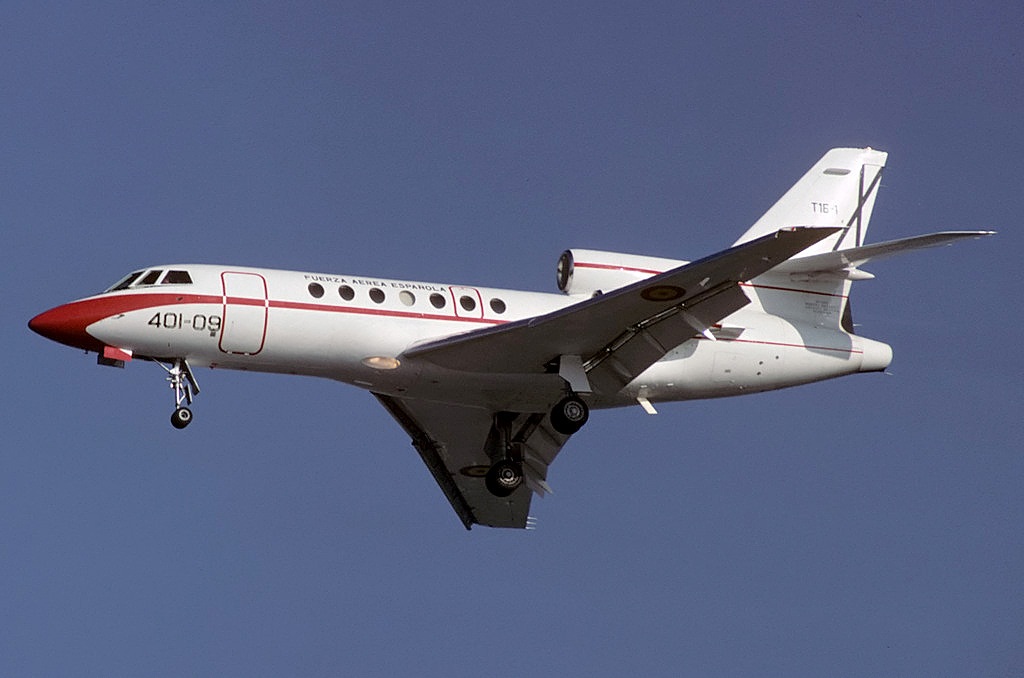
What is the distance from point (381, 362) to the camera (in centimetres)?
2405

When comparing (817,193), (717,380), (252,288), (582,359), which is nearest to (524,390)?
(582,359)

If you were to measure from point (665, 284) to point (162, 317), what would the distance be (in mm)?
7325

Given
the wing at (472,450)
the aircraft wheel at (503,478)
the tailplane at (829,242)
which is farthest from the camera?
the wing at (472,450)

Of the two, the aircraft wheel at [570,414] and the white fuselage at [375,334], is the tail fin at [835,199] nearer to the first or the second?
the white fuselage at [375,334]

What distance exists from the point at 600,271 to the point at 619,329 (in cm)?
153

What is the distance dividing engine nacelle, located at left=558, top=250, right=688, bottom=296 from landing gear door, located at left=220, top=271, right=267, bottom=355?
4.91 m

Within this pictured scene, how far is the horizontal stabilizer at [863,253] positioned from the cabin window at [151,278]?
9.65 metres

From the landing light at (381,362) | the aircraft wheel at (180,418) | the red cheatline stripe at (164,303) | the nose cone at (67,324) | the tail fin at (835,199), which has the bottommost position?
the aircraft wheel at (180,418)

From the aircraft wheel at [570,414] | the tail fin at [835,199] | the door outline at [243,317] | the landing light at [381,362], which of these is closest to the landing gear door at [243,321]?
the door outline at [243,317]

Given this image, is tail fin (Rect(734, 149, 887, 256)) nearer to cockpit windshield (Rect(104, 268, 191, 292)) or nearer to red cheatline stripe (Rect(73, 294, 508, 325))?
red cheatline stripe (Rect(73, 294, 508, 325))

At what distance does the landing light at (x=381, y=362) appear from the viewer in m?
24.0

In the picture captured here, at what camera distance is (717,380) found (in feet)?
83.8

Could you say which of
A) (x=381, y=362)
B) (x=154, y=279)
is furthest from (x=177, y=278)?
(x=381, y=362)

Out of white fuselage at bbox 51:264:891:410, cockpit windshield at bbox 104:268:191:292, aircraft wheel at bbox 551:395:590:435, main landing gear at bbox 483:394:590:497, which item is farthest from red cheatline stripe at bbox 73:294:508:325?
main landing gear at bbox 483:394:590:497
